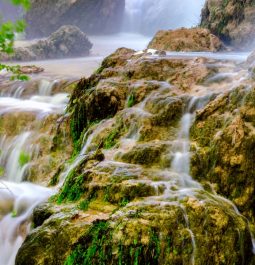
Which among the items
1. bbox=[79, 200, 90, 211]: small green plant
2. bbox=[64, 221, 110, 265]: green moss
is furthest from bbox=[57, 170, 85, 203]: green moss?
bbox=[64, 221, 110, 265]: green moss

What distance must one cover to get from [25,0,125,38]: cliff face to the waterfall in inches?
172

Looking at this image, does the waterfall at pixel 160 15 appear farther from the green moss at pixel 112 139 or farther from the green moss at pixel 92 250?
the green moss at pixel 92 250

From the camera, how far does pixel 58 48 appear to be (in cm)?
2858

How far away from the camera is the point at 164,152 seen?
5.86 meters

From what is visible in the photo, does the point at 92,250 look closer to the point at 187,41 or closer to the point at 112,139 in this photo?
the point at 112,139

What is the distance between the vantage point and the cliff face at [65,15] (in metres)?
42.7

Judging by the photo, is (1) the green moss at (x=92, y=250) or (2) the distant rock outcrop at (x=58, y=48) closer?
(1) the green moss at (x=92, y=250)

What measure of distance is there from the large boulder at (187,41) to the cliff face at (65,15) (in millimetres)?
29097

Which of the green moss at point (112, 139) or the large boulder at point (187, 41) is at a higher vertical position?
the large boulder at point (187, 41)

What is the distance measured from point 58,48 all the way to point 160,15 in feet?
79.0

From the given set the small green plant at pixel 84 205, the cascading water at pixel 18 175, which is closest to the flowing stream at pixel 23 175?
the cascading water at pixel 18 175

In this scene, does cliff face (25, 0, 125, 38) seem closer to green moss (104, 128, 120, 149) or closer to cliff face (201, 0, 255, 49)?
cliff face (201, 0, 255, 49)

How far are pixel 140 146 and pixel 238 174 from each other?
1588 millimetres

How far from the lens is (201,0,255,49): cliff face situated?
16812mm
